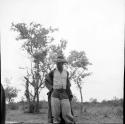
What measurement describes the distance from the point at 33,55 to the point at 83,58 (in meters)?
3.10

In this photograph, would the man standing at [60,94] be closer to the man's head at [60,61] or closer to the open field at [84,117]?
the man's head at [60,61]

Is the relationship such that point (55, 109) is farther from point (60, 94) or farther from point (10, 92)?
point (10, 92)

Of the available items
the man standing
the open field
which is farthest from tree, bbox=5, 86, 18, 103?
the man standing

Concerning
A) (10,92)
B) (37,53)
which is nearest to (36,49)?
(37,53)

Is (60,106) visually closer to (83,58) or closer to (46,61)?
(46,61)

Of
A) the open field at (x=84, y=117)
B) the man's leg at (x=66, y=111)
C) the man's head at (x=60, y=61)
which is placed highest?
the man's head at (x=60, y=61)

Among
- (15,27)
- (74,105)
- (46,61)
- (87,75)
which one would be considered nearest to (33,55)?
(46,61)

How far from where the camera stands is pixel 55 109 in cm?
612

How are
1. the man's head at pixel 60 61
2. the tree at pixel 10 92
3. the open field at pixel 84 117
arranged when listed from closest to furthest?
the man's head at pixel 60 61, the open field at pixel 84 117, the tree at pixel 10 92

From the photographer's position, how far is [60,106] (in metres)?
6.15

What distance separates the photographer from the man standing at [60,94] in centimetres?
609

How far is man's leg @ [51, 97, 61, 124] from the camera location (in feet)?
20.0

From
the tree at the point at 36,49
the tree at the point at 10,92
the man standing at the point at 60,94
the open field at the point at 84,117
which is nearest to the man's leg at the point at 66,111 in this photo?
the man standing at the point at 60,94

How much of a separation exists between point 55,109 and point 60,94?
301 mm
